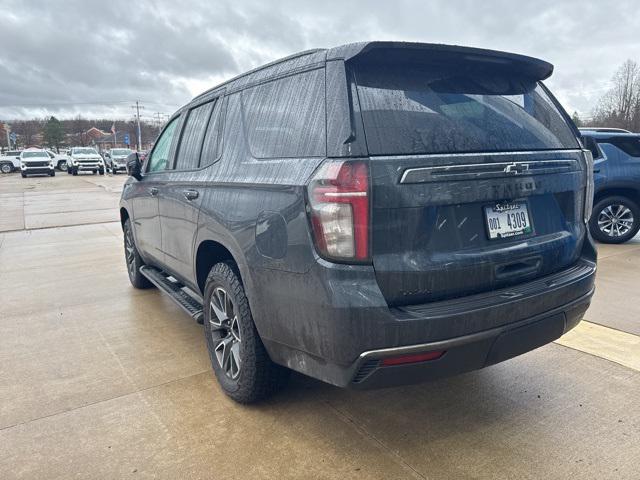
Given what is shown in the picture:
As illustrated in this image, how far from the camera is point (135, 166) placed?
15.1ft

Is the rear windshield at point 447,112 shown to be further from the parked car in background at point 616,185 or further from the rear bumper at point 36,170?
the rear bumper at point 36,170

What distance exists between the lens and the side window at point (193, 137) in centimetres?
345

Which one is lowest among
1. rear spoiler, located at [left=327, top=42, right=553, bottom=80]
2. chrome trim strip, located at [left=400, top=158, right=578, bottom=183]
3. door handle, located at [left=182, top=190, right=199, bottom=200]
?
door handle, located at [left=182, top=190, right=199, bottom=200]

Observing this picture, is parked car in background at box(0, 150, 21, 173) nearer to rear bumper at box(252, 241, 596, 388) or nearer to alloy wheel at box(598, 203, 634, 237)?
alloy wheel at box(598, 203, 634, 237)

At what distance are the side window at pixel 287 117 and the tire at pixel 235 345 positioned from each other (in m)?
0.76

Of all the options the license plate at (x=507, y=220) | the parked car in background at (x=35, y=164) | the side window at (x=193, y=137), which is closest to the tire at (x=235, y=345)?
the side window at (x=193, y=137)

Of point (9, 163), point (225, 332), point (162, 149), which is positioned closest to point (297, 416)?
point (225, 332)

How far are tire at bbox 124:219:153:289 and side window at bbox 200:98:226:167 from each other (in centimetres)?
228

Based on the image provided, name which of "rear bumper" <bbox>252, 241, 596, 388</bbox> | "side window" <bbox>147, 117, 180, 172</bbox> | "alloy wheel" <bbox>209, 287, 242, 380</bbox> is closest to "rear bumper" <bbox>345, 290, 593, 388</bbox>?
"rear bumper" <bbox>252, 241, 596, 388</bbox>

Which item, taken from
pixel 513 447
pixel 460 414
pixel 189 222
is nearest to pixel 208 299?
pixel 189 222

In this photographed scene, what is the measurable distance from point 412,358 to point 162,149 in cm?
316

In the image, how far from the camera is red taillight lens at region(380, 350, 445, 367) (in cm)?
204

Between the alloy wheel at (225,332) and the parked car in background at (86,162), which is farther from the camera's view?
the parked car in background at (86,162)

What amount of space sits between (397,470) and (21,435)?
199cm
